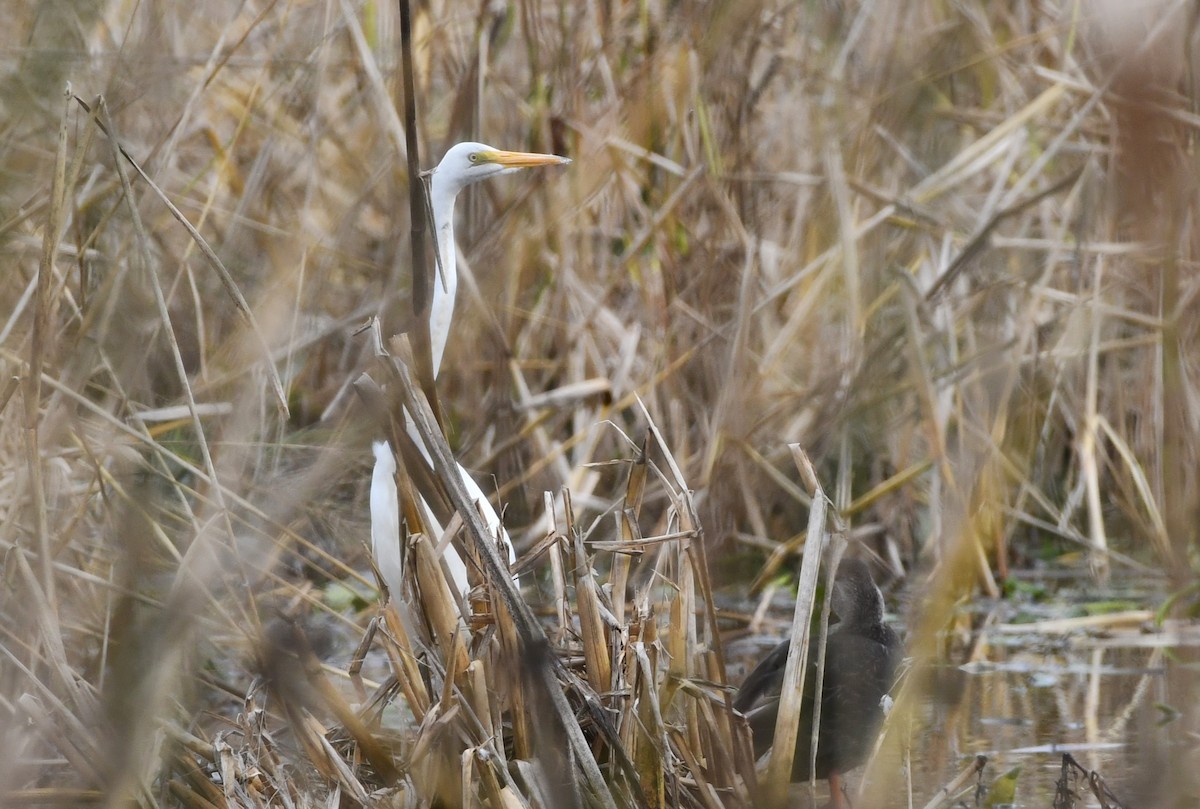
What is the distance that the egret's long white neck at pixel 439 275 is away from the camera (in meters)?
2.64

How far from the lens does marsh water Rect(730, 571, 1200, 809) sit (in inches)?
99.8

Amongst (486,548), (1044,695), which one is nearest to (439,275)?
(486,548)

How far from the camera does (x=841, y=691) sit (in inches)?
96.8

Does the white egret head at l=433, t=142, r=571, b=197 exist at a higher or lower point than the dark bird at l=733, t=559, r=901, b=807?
higher

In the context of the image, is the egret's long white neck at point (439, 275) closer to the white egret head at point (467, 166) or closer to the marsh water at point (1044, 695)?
the white egret head at point (467, 166)

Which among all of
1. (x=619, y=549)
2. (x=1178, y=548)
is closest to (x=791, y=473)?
Answer: (x=619, y=549)

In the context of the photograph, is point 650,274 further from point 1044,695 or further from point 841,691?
point 841,691

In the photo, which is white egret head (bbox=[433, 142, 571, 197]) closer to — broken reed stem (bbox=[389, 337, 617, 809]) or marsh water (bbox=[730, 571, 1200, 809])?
broken reed stem (bbox=[389, 337, 617, 809])

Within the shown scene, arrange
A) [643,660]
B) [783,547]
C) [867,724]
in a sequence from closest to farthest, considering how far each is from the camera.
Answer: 1. [643,660]
2. [867,724]
3. [783,547]

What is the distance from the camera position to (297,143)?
4375mm

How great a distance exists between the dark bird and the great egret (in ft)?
1.84

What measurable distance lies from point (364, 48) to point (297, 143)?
945 mm

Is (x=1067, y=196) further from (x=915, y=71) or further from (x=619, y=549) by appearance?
(x=915, y=71)

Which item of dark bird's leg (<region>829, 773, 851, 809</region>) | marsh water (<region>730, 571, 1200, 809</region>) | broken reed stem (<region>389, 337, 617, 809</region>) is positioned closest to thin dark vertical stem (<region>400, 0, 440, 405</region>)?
broken reed stem (<region>389, 337, 617, 809</region>)
